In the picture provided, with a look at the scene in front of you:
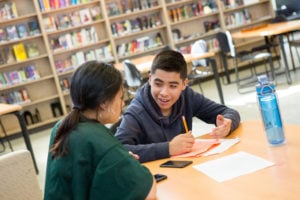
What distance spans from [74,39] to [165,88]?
17.5 ft

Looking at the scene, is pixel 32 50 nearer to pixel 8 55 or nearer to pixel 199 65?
pixel 8 55

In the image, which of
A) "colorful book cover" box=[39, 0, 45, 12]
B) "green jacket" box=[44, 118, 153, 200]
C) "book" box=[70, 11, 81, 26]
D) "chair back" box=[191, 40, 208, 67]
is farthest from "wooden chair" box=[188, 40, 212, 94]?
"green jacket" box=[44, 118, 153, 200]

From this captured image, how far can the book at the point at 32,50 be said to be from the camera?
6.86 meters

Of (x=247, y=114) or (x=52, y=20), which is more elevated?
(x=52, y=20)

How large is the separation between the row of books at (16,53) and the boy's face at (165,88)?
5.24 meters

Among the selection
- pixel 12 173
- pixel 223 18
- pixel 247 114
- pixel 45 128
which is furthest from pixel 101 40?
pixel 12 173

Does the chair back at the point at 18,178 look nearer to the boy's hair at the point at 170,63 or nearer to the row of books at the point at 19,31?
the boy's hair at the point at 170,63

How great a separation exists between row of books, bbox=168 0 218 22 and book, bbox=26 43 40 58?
248 cm

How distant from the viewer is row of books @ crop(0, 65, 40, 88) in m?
6.70

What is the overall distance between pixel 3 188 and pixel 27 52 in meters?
5.60

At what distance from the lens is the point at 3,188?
1.58 m

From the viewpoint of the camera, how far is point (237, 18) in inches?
313

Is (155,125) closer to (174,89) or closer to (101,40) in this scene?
(174,89)

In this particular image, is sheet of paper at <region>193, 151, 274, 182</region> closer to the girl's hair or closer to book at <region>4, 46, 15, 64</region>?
the girl's hair
